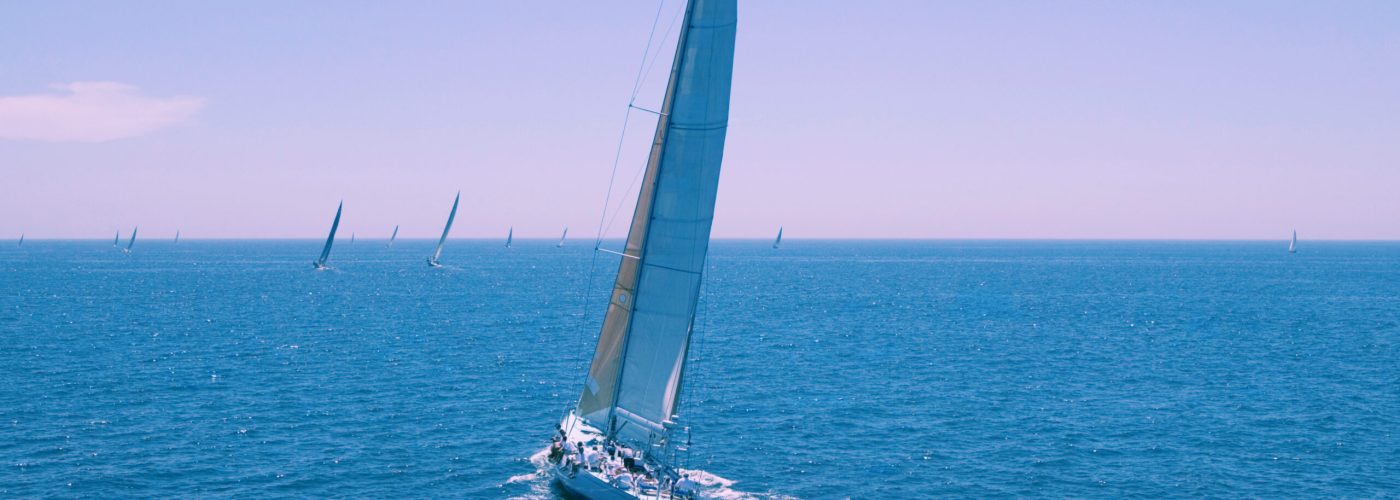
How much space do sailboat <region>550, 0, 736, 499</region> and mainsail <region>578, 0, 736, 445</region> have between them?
0.03 meters

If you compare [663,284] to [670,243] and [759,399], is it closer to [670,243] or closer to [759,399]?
[670,243]

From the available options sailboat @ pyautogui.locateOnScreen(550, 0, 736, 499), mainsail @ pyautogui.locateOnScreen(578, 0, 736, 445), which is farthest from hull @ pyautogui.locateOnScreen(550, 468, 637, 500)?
mainsail @ pyautogui.locateOnScreen(578, 0, 736, 445)

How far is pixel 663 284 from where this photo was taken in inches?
1256

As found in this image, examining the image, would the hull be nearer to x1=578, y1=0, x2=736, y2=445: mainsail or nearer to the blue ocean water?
x1=578, y1=0, x2=736, y2=445: mainsail

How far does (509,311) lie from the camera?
10662cm

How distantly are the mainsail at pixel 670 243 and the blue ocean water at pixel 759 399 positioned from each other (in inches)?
228

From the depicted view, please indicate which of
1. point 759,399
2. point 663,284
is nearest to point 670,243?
point 663,284

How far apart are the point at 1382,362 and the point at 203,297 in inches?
4825

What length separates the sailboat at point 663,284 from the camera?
29.9 metres

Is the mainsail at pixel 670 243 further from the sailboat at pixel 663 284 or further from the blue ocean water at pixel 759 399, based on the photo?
the blue ocean water at pixel 759 399

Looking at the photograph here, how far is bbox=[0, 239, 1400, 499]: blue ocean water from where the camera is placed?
38.7m

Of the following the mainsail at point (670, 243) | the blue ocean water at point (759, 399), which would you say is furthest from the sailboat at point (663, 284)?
the blue ocean water at point (759, 399)

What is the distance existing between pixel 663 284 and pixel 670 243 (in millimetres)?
1437

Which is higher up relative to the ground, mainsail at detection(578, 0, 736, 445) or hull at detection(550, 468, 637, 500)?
mainsail at detection(578, 0, 736, 445)
